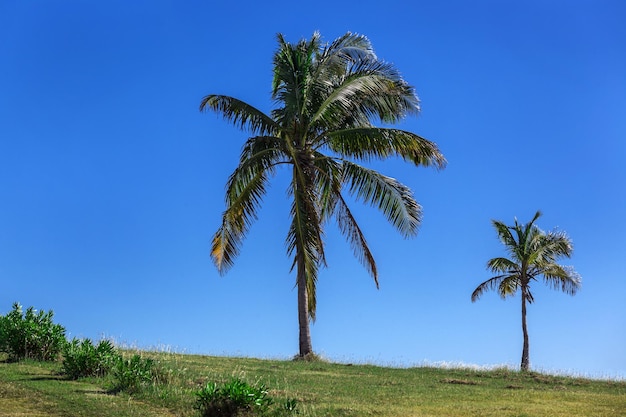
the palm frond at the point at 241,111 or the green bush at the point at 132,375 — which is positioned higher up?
the palm frond at the point at 241,111

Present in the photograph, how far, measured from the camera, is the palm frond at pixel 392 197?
24656mm

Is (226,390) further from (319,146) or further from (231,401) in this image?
(319,146)

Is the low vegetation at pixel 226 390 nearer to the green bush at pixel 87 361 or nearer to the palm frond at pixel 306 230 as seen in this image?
the green bush at pixel 87 361

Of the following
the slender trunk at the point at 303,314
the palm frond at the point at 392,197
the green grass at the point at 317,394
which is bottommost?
the green grass at the point at 317,394

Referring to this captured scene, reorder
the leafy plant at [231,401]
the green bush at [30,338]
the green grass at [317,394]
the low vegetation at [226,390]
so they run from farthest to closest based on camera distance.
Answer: the green bush at [30,338], the green grass at [317,394], the low vegetation at [226,390], the leafy plant at [231,401]

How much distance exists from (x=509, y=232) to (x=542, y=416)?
23.7 metres

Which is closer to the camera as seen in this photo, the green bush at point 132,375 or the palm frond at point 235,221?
the green bush at point 132,375

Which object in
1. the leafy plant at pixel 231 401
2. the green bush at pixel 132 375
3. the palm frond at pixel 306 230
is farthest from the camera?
the palm frond at pixel 306 230

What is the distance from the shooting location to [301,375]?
17891 millimetres

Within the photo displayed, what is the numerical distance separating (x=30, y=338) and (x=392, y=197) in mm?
12814

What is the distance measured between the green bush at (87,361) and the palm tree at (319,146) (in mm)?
10746

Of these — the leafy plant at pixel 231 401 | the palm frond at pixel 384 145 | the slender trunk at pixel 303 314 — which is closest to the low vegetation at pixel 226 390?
the leafy plant at pixel 231 401

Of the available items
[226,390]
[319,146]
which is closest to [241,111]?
[319,146]

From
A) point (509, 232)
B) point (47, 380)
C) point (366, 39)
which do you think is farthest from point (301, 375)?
point (509, 232)
